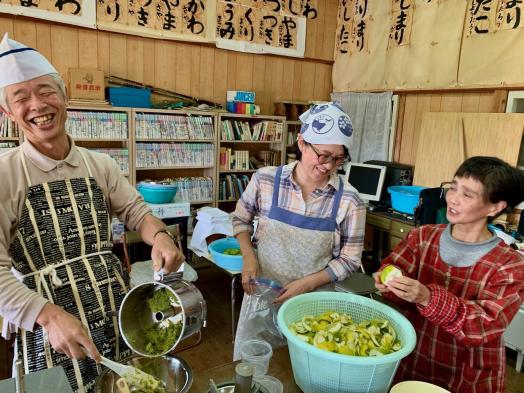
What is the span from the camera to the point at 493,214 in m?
1.26

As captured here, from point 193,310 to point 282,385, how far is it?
0.31m

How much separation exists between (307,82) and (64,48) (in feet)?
9.53

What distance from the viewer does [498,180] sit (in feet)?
4.00

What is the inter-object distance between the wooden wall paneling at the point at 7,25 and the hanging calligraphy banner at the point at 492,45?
4.19 metres

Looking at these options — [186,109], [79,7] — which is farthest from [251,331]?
[79,7]

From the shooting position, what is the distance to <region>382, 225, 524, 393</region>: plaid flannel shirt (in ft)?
3.58

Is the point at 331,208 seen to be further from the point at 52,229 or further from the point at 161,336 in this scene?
the point at 52,229

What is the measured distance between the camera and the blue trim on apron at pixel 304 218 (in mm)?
1561

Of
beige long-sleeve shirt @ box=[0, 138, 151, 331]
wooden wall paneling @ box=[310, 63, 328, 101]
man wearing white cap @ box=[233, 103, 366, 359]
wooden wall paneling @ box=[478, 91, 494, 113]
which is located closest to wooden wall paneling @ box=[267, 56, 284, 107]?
wooden wall paneling @ box=[310, 63, 328, 101]

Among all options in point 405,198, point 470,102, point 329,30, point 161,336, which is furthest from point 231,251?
point 329,30

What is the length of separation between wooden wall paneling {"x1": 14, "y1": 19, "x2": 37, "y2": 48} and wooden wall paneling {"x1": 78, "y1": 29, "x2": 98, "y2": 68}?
15.6 inches

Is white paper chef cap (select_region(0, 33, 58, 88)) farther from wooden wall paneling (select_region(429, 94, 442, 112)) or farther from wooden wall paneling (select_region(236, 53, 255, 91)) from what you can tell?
wooden wall paneling (select_region(429, 94, 442, 112))

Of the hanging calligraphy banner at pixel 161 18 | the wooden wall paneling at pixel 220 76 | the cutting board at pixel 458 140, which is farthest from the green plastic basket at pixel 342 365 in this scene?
the wooden wall paneling at pixel 220 76

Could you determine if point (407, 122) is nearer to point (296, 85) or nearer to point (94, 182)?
point (296, 85)
